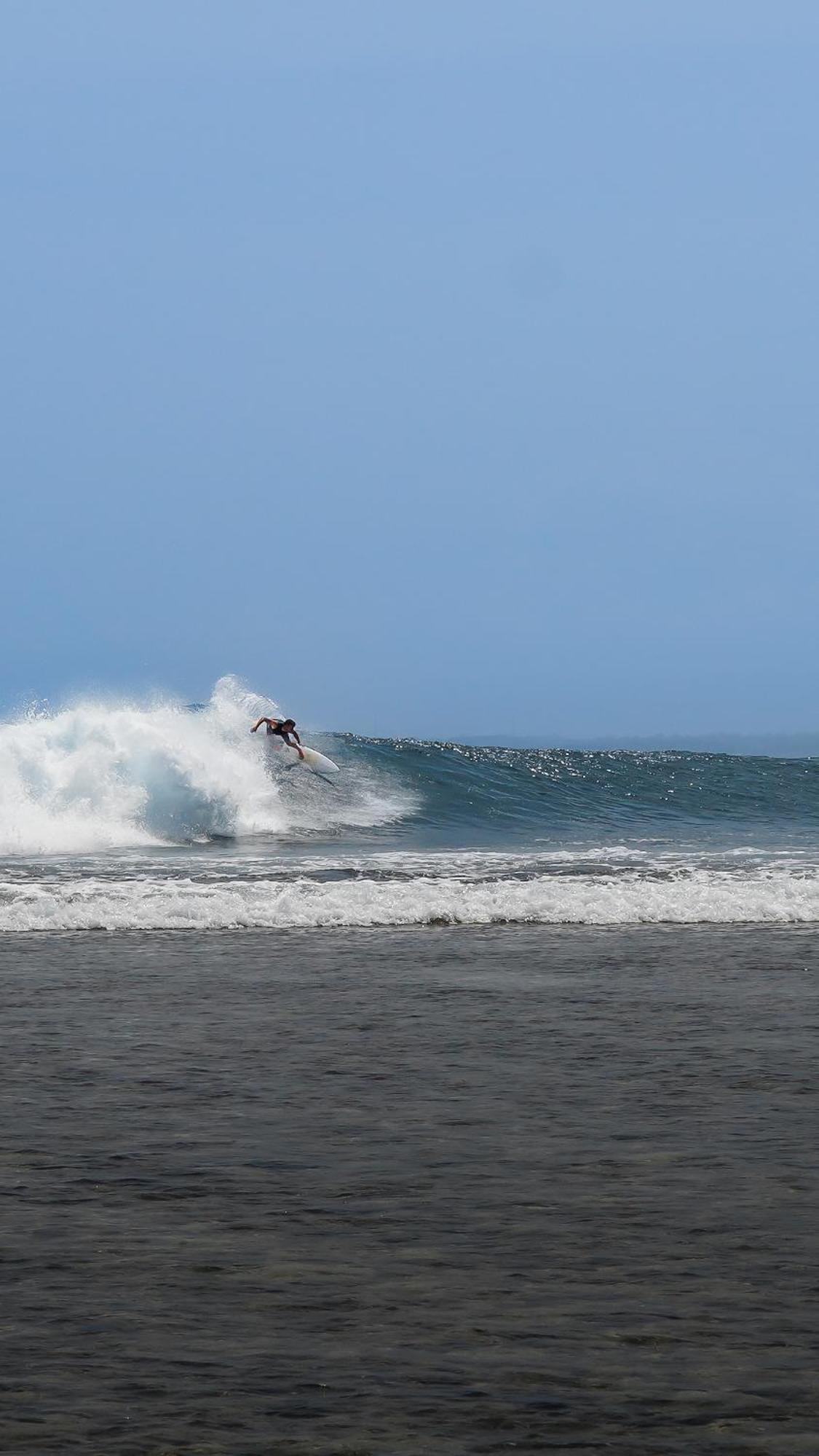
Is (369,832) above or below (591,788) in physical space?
below

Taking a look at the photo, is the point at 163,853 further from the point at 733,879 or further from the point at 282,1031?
the point at 282,1031

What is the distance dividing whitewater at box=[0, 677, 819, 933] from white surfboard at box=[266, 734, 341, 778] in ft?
1.54

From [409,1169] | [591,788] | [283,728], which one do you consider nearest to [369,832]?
[283,728]

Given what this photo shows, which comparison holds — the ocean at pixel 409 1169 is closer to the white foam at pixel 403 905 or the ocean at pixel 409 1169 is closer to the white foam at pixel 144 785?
the white foam at pixel 403 905

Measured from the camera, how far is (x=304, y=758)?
3094 cm

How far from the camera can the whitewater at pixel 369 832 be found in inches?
568

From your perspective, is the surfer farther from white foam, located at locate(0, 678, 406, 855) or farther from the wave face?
the wave face

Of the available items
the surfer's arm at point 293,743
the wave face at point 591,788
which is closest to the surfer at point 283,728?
the surfer's arm at point 293,743

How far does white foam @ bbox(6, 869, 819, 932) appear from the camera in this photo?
13.9 meters

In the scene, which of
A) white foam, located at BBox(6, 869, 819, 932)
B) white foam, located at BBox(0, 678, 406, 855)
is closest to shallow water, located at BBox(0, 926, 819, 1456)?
white foam, located at BBox(6, 869, 819, 932)

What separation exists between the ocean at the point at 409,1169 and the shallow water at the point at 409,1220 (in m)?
0.02

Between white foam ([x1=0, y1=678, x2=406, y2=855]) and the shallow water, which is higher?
white foam ([x1=0, y1=678, x2=406, y2=855])

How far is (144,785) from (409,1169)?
70.3 ft

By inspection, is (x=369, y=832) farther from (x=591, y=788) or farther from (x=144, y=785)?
(x=591, y=788)
